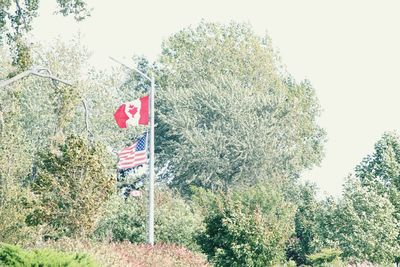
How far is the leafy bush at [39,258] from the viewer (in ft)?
56.9

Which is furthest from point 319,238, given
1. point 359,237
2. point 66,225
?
point 66,225

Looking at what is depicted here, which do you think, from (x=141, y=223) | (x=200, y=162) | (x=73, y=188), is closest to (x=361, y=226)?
(x=141, y=223)

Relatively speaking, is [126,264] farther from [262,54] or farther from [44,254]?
[262,54]

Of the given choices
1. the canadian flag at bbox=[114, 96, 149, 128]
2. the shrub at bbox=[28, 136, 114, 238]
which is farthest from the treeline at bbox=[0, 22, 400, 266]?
the canadian flag at bbox=[114, 96, 149, 128]

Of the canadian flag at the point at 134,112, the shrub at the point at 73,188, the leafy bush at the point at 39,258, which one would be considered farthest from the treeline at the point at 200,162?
the leafy bush at the point at 39,258

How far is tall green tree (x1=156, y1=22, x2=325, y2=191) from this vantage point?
56.6 meters

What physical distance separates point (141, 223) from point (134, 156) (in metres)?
7.58

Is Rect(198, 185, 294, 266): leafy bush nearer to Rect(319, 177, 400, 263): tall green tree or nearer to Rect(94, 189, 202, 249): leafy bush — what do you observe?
Rect(94, 189, 202, 249): leafy bush

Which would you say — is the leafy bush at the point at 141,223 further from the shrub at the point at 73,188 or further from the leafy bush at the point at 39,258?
the leafy bush at the point at 39,258

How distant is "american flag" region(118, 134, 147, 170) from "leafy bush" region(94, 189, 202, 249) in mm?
6265

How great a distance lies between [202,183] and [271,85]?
406 inches

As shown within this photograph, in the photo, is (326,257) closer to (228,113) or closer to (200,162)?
(200,162)

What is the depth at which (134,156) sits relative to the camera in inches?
1161

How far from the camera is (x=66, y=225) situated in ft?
84.5
